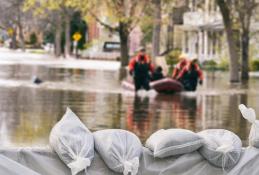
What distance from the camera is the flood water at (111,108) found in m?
17.0

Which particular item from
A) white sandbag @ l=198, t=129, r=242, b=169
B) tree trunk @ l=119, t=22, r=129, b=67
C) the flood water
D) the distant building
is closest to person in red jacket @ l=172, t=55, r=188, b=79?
the flood water

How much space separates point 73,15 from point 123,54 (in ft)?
75.3

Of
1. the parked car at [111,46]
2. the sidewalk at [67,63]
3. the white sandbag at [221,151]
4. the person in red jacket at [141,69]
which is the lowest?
the sidewalk at [67,63]

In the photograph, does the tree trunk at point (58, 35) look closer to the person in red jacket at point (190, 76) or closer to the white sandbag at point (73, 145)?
the person in red jacket at point (190, 76)

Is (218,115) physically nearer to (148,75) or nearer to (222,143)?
(148,75)

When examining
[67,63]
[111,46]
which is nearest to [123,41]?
[67,63]

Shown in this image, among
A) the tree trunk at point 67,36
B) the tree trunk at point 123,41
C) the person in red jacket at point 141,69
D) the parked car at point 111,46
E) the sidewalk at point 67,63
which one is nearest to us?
the person in red jacket at point 141,69

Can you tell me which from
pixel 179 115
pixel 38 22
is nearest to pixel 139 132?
pixel 179 115

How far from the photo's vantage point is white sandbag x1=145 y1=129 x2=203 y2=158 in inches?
220

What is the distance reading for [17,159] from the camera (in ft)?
17.9

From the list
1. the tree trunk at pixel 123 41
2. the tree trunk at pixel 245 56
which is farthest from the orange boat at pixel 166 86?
the tree trunk at pixel 123 41

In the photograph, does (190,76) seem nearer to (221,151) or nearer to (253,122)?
(253,122)

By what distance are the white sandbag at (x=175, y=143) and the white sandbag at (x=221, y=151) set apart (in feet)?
0.21

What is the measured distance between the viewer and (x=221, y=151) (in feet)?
18.5
